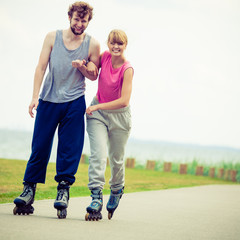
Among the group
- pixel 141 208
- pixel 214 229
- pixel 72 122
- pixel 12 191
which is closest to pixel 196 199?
pixel 141 208

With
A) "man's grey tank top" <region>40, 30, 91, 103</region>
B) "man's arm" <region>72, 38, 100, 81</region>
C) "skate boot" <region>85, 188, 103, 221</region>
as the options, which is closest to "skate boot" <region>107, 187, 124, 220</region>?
"skate boot" <region>85, 188, 103, 221</region>

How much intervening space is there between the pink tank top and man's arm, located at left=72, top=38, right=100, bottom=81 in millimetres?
91

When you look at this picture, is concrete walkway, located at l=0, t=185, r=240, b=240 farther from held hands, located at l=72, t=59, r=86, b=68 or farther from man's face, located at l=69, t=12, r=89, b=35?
man's face, located at l=69, t=12, r=89, b=35

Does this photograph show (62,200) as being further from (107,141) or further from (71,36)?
(71,36)

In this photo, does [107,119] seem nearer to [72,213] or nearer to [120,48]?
Answer: [120,48]

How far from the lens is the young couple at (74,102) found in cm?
518

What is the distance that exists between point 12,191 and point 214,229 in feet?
13.2

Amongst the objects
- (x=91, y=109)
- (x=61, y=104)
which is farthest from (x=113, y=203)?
(x=61, y=104)

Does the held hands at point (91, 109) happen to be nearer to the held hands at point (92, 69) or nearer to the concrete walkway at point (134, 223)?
the held hands at point (92, 69)

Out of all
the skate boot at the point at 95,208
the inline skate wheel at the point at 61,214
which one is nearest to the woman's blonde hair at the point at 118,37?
the skate boot at the point at 95,208

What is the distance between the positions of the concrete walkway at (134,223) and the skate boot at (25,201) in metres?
0.09

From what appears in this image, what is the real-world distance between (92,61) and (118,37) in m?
0.38

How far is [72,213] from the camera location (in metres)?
5.63

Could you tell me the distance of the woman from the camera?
5.15 meters
